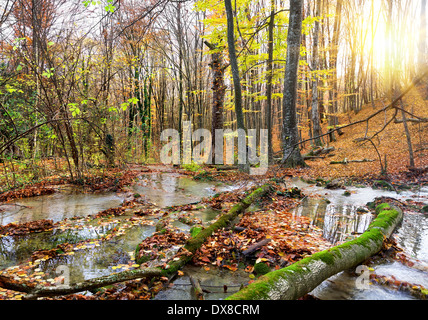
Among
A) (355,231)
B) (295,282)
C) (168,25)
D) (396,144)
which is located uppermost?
(168,25)

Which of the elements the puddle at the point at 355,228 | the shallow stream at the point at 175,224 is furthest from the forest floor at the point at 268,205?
the puddle at the point at 355,228

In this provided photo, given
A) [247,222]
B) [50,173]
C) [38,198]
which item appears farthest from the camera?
[50,173]

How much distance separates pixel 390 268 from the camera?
10.1 feet

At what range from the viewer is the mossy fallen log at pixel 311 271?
1.96 m

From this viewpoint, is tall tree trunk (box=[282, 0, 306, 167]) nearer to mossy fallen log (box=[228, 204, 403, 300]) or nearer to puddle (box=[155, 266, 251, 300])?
mossy fallen log (box=[228, 204, 403, 300])

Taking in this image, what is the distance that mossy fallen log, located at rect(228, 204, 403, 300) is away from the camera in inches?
77.0

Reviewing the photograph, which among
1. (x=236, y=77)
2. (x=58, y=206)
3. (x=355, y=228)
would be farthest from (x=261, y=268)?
(x=236, y=77)

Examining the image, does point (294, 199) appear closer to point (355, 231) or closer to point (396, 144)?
point (355, 231)

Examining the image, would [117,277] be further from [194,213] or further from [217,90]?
[217,90]

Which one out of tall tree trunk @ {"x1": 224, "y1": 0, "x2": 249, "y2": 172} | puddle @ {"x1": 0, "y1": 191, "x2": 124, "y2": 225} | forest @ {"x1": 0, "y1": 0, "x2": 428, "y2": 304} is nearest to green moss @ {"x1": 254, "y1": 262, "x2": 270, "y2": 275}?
forest @ {"x1": 0, "y1": 0, "x2": 428, "y2": 304}

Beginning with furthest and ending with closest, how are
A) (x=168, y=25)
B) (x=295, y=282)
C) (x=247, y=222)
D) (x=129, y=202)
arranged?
1. (x=168, y=25)
2. (x=129, y=202)
3. (x=247, y=222)
4. (x=295, y=282)

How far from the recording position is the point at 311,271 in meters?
2.39
